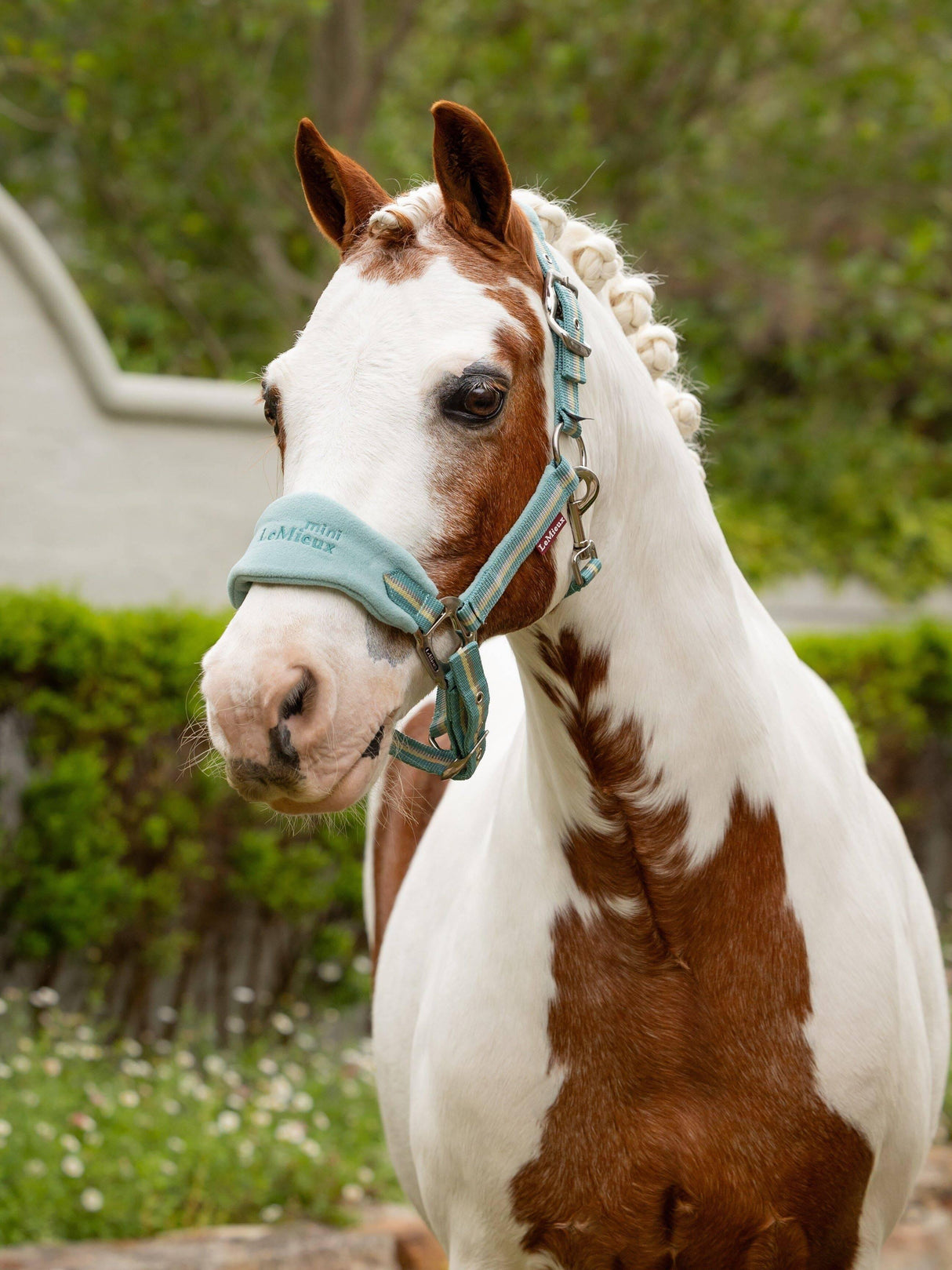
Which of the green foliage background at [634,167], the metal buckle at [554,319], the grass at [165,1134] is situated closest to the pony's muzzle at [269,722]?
the metal buckle at [554,319]

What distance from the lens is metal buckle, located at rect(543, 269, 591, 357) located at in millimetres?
1665

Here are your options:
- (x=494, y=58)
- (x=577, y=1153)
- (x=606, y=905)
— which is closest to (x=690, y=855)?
(x=606, y=905)

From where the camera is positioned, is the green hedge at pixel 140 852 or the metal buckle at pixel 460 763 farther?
the green hedge at pixel 140 852

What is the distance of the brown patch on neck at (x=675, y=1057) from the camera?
71.1 inches

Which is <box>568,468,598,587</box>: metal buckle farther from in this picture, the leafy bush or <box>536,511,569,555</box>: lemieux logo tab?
the leafy bush

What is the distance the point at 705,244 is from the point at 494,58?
230cm

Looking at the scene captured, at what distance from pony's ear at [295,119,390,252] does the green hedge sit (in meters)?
2.78

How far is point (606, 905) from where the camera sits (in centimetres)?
187

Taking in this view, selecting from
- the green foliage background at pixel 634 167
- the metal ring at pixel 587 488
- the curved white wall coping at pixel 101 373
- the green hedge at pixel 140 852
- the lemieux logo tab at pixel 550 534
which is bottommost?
the green hedge at pixel 140 852

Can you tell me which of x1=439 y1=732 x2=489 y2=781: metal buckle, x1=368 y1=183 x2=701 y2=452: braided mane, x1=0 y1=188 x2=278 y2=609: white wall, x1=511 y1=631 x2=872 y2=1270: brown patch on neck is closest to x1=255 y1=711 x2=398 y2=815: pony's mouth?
x1=439 y1=732 x2=489 y2=781: metal buckle

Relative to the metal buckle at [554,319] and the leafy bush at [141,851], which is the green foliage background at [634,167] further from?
the metal buckle at [554,319]

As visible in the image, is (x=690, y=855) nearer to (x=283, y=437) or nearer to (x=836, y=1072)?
(x=836, y=1072)

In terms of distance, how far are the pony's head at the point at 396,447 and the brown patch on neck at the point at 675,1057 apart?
0.33 meters

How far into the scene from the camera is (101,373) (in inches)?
258
